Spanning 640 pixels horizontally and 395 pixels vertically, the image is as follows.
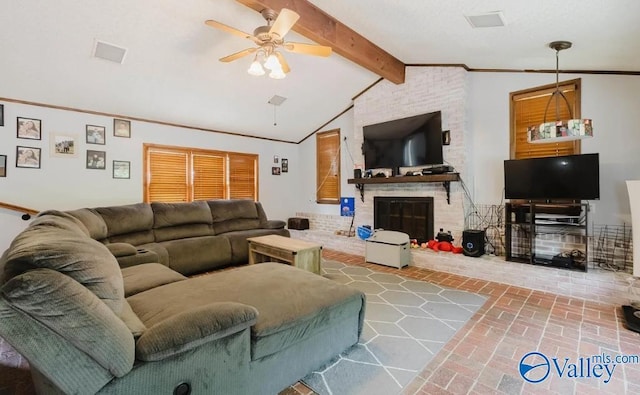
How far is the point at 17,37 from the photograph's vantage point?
3205 mm

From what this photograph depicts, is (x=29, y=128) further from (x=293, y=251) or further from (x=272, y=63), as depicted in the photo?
(x=293, y=251)

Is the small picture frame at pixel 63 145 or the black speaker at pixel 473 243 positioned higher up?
the small picture frame at pixel 63 145

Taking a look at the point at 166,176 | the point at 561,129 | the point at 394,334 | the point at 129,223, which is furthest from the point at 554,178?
the point at 166,176

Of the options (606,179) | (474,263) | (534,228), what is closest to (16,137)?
(474,263)

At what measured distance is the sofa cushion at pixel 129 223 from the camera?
12.3 feet

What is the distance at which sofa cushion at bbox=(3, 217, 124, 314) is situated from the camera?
1062mm

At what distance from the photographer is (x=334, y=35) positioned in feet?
11.9

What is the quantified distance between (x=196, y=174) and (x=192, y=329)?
5.07 metres

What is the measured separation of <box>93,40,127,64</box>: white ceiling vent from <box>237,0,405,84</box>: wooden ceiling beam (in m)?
1.80

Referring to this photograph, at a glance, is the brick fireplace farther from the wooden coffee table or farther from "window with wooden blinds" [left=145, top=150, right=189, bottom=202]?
"window with wooden blinds" [left=145, top=150, right=189, bottom=202]

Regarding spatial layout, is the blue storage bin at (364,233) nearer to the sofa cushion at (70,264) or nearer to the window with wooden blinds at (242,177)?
the window with wooden blinds at (242,177)

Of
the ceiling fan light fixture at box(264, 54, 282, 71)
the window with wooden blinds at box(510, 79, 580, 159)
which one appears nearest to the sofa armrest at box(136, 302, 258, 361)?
the ceiling fan light fixture at box(264, 54, 282, 71)

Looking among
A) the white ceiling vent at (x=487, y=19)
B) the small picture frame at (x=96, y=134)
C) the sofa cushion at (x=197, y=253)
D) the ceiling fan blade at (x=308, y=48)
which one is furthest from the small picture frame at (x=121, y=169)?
the white ceiling vent at (x=487, y=19)

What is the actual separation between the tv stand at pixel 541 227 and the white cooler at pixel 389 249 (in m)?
1.30
